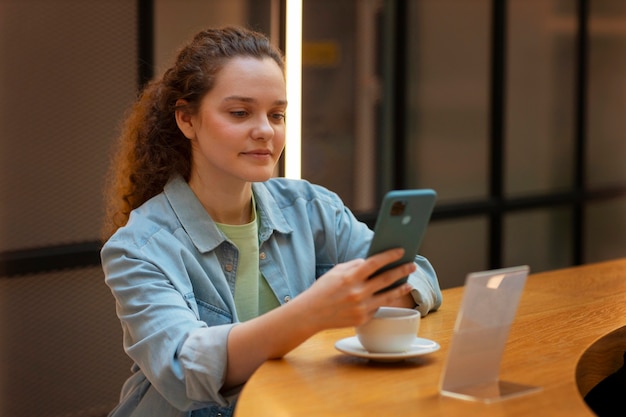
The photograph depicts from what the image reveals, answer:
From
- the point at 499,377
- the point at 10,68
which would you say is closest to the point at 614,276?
the point at 499,377

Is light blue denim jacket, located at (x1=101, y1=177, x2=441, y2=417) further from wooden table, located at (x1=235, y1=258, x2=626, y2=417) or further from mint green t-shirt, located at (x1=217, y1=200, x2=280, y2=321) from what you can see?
wooden table, located at (x1=235, y1=258, x2=626, y2=417)

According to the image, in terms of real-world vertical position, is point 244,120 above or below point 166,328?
above

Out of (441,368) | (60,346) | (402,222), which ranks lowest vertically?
(60,346)

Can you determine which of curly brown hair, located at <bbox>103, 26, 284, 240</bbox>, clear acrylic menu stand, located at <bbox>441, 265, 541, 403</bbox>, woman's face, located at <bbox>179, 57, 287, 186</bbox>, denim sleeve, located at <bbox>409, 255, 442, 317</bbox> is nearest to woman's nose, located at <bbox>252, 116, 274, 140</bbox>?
woman's face, located at <bbox>179, 57, 287, 186</bbox>

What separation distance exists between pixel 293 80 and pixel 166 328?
2164mm

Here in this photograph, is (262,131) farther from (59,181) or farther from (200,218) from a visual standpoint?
(59,181)

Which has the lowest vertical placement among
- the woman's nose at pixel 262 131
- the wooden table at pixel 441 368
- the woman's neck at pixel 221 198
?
the wooden table at pixel 441 368

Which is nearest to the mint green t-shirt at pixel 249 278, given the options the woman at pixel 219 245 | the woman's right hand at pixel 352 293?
the woman at pixel 219 245

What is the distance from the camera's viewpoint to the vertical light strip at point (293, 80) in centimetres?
365

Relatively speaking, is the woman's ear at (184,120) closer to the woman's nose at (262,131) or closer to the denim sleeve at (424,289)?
the woman's nose at (262,131)

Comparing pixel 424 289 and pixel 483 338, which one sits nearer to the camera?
pixel 483 338

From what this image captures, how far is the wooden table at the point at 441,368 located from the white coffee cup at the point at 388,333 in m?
0.03

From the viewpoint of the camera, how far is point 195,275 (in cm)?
181

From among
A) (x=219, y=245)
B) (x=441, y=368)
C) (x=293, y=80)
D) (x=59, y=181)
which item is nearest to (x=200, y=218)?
(x=219, y=245)
